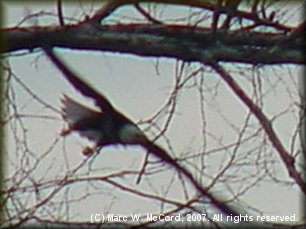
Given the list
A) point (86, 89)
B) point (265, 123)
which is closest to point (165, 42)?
point (86, 89)

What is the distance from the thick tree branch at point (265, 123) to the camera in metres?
3.19

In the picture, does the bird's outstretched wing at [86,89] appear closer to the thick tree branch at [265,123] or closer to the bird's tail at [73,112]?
the bird's tail at [73,112]

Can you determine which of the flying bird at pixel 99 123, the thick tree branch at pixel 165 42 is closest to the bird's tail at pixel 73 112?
the flying bird at pixel 99 123

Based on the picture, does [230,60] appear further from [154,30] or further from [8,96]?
[8,96]

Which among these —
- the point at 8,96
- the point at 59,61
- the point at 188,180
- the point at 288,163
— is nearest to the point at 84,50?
the point at 59,61

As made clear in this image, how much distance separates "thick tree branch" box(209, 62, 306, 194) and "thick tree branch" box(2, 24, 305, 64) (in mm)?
63

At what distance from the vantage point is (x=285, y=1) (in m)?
3.25

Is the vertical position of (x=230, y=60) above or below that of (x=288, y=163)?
above

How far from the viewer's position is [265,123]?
323 cm

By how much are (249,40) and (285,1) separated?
17cm

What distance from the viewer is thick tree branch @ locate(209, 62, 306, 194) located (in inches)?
126

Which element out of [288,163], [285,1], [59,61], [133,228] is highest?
[285,1]

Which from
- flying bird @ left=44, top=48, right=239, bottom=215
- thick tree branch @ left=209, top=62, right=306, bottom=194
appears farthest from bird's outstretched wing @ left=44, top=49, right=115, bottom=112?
thick tree branch @ left=209, top=62, right=306, bottom=194

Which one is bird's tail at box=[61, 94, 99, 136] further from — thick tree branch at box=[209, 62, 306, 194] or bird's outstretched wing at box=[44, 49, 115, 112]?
thick tree branch at box=[209, 62, 306, 194]
